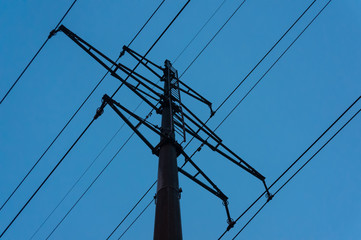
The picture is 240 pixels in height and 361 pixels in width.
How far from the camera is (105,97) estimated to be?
21.8 ft

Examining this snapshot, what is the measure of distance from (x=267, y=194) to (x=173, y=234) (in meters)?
3.81

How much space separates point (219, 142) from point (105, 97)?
2.93m

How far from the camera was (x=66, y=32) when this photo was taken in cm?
758

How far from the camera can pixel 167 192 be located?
4.71 m

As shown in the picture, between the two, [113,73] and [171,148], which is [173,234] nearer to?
[171,148]

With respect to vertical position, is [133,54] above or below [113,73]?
above

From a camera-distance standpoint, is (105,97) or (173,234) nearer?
(173,234)

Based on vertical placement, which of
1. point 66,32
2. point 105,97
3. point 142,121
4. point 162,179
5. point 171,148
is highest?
point 66,32

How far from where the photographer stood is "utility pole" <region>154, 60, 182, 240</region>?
4.14 metres

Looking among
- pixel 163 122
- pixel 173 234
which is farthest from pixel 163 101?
pixel 173 234

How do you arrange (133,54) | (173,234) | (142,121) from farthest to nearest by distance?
1. (133,54)
2. (142,121)
3. (173,234)

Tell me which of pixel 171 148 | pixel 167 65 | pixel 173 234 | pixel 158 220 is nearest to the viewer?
pixel 173 234

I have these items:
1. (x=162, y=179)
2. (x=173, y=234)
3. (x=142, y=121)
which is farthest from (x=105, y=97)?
(x=173, y=234)

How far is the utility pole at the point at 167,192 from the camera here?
4141 mm
